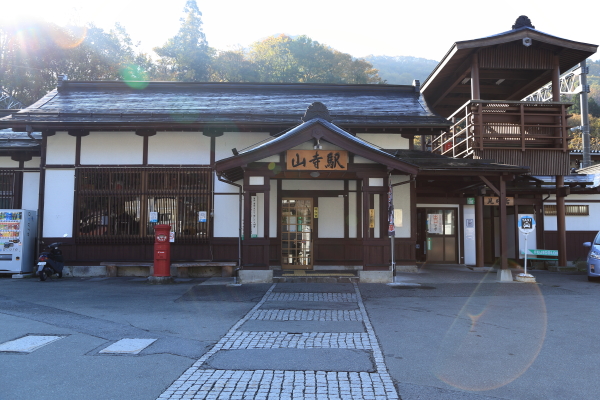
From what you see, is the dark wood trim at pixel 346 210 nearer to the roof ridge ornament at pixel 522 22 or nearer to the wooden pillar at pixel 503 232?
the wooden pillar at pixel 503 232

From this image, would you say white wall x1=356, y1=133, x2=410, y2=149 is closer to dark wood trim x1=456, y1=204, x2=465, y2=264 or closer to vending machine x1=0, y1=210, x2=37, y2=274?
dark wood trim x1=456, y1=204, x2=465, y2=264

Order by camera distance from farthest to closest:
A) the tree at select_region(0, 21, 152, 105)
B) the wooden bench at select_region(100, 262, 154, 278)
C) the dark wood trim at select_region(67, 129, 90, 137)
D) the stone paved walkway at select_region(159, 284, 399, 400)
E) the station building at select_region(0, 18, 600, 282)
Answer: the tree at select_region(0, 21, 152, 105), the dark wood trim at select_region(67, 129, 90, 137), the station building at select_region(0, 18, 600, 282), the wooden bench at select_region(100, 262, 154, 278), the stone paved walkway at select_region(159, 284, 399, 400)

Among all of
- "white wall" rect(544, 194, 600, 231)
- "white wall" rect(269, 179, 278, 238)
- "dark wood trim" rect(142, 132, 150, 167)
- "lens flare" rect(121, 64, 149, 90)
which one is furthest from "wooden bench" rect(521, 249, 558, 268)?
"lens flare" rect(121, 64, 149, 90)

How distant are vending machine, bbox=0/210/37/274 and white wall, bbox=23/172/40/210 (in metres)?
1.12

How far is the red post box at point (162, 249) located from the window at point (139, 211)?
5.72ft

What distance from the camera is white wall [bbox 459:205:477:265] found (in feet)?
52.3

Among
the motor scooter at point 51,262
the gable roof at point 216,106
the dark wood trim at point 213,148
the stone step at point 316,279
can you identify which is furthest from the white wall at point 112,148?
the stone step at point 316,279

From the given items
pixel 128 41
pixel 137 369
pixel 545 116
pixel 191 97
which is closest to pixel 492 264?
pixel 545 116

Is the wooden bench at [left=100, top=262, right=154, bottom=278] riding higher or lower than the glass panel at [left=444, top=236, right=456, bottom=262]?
lower

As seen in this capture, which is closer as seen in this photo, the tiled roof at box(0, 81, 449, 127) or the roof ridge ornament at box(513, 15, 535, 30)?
the tiled roof at box(0, 81, 449, 127)

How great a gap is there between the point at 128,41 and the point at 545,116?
37993 millimetres

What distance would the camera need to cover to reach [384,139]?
14266 millimetres

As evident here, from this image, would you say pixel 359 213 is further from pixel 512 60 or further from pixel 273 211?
pixel 512 60

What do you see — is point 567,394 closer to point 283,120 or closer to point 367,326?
point 367,326
